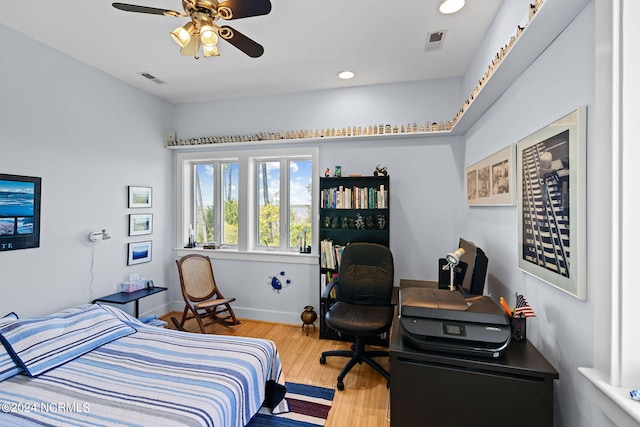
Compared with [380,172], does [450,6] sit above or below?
above

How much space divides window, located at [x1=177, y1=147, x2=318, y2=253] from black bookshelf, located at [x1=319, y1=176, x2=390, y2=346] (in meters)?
0.28

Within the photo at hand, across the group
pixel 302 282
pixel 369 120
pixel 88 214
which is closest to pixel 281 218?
pixel 302 282

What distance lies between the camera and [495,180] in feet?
6.78

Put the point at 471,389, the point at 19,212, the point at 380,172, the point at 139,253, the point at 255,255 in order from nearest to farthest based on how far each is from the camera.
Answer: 1. the point at 471,389
2. the point at 19,212
3. the point at 380,172
4. the point at 139,253
5. the point at 255,255

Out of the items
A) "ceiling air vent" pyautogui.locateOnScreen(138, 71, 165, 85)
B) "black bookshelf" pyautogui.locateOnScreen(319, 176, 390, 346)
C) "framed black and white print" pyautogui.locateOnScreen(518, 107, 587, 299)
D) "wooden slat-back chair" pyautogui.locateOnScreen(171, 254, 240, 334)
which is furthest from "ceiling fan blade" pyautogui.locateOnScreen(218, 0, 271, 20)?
"wooden slat-back chair" pyautogui.locateOnScreen(171, 254, 240, 334)

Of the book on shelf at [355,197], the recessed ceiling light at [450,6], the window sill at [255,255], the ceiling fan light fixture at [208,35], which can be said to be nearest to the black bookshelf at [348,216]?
the book on shelf at [355,197]

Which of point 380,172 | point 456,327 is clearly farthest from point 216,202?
point 456,327

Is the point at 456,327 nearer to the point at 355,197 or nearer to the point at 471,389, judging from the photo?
the point at 471,389

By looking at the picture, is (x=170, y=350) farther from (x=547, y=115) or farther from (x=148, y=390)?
(x=547, y=115)

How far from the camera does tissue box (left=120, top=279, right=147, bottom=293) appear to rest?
3.22 metres

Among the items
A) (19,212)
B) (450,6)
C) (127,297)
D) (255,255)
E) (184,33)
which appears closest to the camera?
(184,33)

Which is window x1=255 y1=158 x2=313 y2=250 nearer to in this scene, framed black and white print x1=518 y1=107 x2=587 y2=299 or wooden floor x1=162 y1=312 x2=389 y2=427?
wooden floor x1=162 y1=312 x2=389 y2=427

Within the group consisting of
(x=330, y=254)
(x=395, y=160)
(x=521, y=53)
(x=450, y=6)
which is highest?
(x=450, y=6)

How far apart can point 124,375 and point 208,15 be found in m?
2.12
